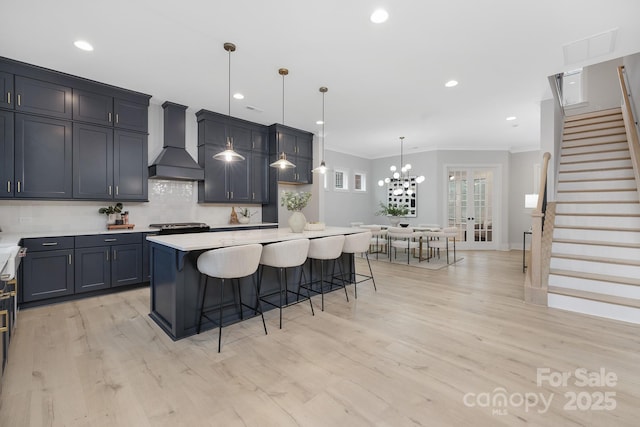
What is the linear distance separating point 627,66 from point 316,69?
5.49 m

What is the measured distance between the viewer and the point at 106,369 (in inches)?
81.7

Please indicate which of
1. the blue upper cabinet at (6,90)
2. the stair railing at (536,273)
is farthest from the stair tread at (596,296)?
the blue upper cabinet at (6,90)

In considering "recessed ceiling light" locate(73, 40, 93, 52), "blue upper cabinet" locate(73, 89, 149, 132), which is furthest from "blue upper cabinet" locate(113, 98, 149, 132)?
"recessed ceiling light" locate(73, 40, 93, 52)

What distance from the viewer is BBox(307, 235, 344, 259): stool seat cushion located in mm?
3234

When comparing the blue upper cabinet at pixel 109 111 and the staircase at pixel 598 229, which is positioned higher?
the blue upper cabinet at pixel 109 111

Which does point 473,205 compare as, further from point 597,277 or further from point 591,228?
point 597,277

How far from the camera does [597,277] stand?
10.7 ft

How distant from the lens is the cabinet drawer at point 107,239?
3533mm

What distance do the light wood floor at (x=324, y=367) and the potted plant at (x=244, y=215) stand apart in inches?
103

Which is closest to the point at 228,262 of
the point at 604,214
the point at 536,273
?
the point at 536,273

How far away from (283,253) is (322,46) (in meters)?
2.20

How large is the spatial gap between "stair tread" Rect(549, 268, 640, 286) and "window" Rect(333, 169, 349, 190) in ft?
17.1

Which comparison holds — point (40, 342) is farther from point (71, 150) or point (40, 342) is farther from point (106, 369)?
point (71, 150)

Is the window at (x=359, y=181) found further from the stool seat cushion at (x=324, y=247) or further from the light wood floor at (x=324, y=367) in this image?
the light wood floor at (x=324, y=367)
